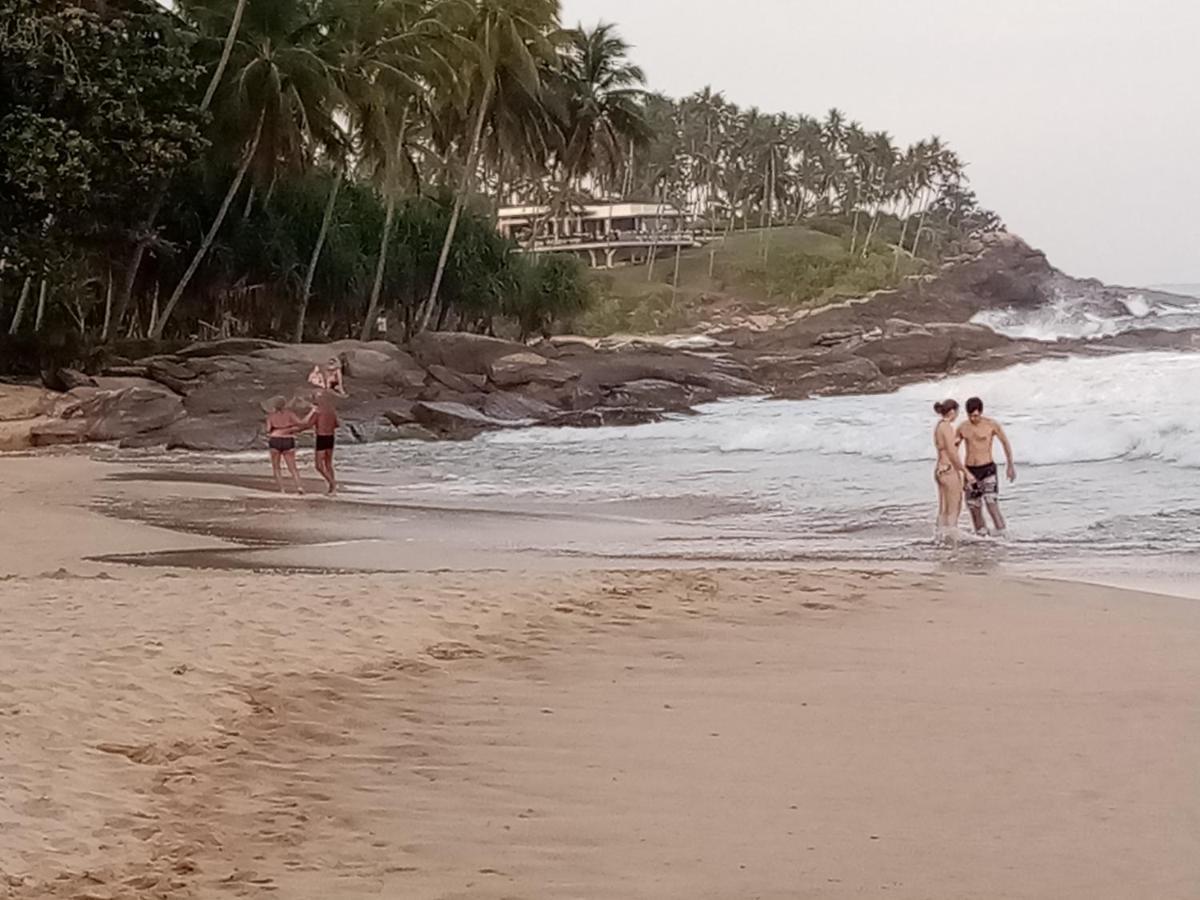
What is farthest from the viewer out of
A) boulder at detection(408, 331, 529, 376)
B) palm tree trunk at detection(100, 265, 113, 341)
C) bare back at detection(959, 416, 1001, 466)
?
boulder at detection(408, 331, 529, 376)

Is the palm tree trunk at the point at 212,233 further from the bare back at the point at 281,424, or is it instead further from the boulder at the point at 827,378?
the bare back at the point at 281,424

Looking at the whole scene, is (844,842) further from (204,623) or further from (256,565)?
(256,565)

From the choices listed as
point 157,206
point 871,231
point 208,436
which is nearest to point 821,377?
point 157,206

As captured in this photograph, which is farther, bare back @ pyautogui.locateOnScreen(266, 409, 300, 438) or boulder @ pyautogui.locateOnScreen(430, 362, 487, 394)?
boulder @ pyautogui.locateOnScreen(430, 362, 487, 394)

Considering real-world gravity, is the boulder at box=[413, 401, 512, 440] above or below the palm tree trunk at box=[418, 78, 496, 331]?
below

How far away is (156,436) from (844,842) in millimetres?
20986

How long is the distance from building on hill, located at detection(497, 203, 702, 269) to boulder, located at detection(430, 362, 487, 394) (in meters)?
48.0

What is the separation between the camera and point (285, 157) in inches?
1277

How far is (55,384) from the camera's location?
25906 millimetres

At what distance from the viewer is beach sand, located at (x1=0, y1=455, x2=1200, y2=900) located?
12.5 feet

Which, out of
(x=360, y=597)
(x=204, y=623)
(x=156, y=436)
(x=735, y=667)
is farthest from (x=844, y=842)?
(x=156, y=436)

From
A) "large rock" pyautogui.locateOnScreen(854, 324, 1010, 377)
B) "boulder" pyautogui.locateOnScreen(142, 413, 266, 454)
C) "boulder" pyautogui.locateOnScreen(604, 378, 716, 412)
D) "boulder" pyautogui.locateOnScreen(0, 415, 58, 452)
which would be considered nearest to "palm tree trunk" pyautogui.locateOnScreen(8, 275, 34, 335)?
"boulder" pyautogui.locateOnScreen(0, 415, 58, 452)

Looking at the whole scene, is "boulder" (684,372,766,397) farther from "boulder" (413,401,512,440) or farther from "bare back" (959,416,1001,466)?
"bare back" (959,416,1001,466)

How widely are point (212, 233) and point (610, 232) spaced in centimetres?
5800
